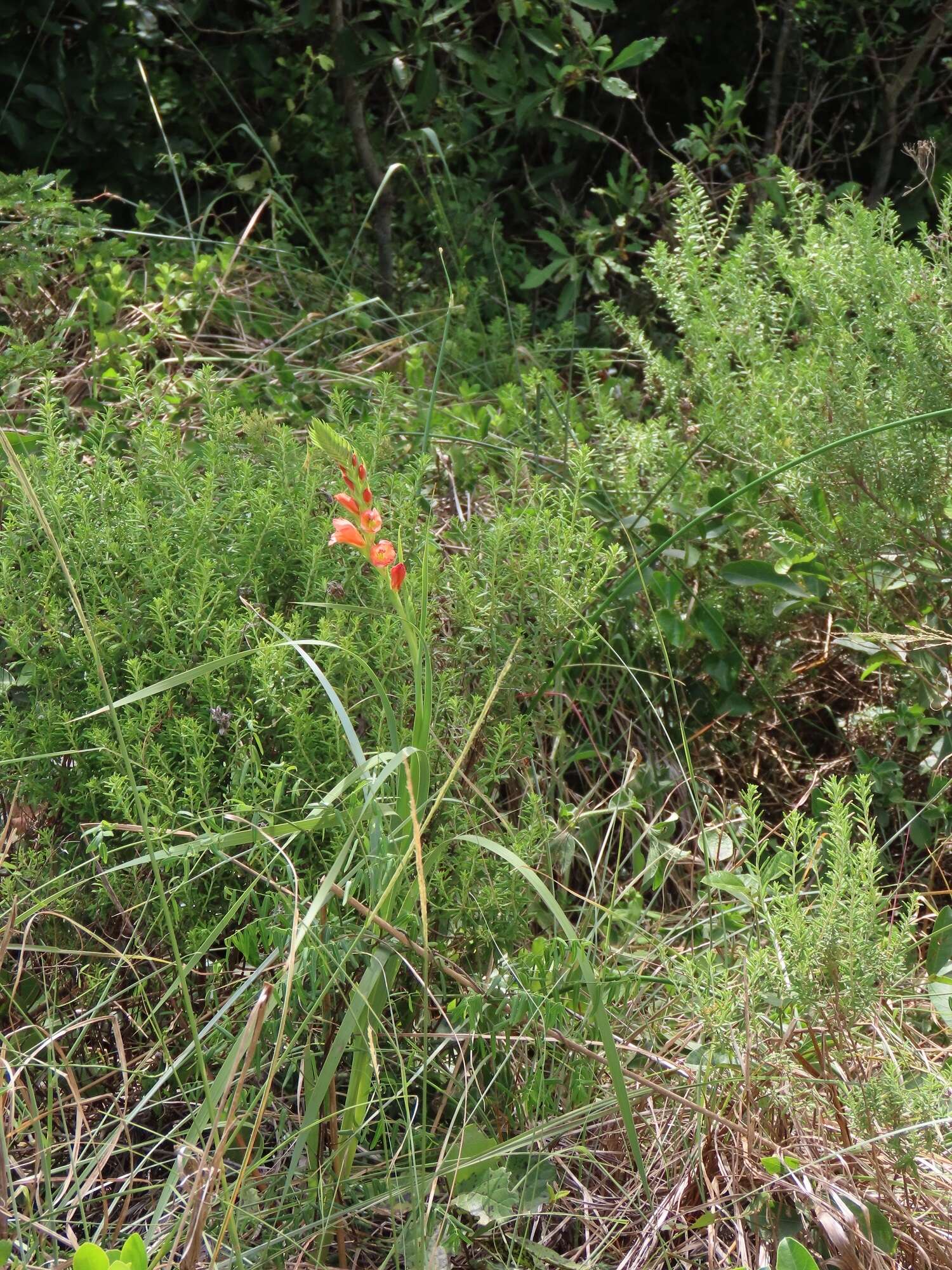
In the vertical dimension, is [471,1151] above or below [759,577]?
below

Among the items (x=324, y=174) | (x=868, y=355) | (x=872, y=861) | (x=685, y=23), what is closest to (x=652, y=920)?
(x=872, y=861)

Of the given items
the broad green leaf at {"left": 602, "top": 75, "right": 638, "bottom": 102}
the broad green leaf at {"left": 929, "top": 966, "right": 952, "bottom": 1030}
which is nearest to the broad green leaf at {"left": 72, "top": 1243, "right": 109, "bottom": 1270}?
the broad green leaf at {"left": 929, "top": 966, "right": 952, "bottom": 1030}

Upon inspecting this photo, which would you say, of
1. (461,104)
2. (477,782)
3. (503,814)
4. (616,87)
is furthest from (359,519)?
(461,104)

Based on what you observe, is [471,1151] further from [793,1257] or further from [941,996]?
[941,996]

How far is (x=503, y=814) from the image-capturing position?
195 centimetres

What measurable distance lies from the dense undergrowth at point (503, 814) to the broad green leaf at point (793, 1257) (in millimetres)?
150

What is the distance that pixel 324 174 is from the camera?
168 inches

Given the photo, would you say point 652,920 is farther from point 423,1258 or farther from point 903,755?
point 423,1258

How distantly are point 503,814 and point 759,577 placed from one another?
2.07 feet

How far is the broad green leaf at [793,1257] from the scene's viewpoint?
1.18 meters

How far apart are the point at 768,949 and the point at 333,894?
533 mm

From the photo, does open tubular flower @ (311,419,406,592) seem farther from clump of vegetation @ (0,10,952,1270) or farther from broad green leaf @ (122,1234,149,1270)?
broad green leaf @ (122,1234,149,1270)

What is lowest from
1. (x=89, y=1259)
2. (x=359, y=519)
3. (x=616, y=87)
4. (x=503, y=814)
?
(x=503, y=814)

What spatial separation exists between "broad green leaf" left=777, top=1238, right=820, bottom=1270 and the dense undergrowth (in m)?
0.15
